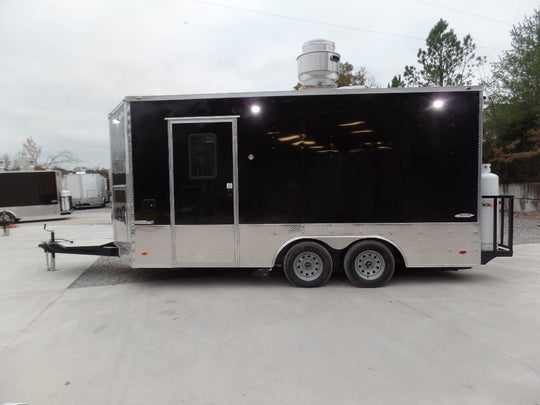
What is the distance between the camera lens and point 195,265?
5.62 metres

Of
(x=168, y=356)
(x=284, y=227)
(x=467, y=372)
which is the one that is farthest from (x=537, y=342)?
(x=168, y=356)

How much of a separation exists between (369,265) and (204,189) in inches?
109

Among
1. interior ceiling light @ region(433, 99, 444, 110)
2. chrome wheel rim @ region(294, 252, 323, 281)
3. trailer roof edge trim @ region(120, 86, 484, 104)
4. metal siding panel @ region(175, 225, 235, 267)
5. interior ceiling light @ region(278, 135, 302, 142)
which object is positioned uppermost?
trailer roof edge trim @ region(120, 86, 484, 104)

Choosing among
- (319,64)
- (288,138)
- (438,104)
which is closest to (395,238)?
(438,104)

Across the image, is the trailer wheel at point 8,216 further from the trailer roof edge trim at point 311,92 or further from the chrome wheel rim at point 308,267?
the chrome wheel rim at point 308,267

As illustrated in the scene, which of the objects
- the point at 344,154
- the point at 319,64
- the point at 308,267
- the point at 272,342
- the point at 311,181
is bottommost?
the point at 272,342

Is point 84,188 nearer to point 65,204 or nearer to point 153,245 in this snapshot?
point 65,204

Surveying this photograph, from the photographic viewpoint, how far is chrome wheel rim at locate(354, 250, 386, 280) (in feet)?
18.4

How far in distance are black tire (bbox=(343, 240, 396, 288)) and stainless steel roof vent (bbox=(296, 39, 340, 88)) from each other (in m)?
2.83

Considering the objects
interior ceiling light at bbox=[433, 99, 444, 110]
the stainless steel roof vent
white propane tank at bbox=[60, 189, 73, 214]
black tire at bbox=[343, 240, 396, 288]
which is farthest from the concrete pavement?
white propane tank at bbox=[60, 189, 73, 214]

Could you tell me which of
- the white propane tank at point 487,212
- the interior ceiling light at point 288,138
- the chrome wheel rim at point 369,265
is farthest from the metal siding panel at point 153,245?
the white propane tank at point 487,212

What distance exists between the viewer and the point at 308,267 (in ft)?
18.7

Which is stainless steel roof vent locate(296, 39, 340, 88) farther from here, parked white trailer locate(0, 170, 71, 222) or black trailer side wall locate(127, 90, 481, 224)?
parked white trailer locate(0, 170, 71, 222)

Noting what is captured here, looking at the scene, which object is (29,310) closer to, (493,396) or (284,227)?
(284,227)
